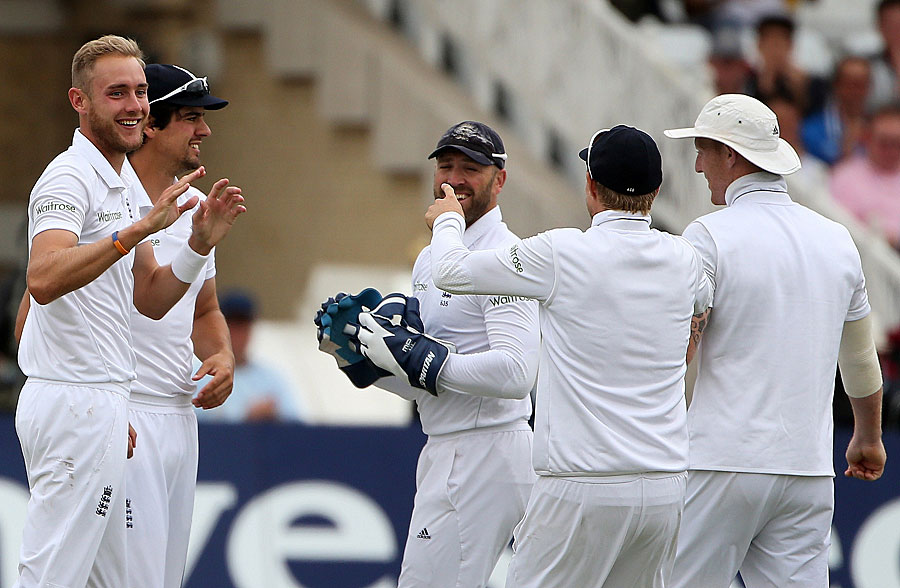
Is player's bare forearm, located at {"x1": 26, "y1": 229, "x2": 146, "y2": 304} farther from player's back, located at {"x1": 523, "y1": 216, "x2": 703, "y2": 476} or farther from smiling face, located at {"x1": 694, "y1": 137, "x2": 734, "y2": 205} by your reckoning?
smiling face, located at {"x1": 694, "y1": 137, "x2": 734, "y2": 205}

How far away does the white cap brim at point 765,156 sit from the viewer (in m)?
5.30

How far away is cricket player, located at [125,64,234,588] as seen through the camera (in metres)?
5.30

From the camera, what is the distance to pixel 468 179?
18.4 feet

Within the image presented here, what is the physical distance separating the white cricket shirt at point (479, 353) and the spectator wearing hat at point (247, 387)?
3.16m

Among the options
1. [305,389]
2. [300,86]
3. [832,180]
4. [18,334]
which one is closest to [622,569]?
[18,334]

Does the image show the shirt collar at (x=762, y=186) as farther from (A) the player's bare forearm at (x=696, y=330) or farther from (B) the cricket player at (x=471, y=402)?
(B) the cricket player at (x=471, y=402)

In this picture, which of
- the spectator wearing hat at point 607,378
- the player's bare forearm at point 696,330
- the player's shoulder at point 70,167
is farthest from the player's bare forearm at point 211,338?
the player's bare forearm at point 696,330

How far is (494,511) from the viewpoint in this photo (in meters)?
5.44

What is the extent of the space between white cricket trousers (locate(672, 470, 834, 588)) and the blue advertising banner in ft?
9.04

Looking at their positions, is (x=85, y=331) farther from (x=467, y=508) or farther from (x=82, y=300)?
(x=467, y=508)

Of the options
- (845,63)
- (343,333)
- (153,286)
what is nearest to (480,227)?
(343,333)

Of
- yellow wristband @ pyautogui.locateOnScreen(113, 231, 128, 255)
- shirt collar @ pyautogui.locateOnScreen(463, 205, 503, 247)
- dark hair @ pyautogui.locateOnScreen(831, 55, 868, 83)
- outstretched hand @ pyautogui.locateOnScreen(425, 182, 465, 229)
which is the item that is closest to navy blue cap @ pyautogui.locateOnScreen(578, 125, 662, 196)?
outstretched hand @ pyautogui.locateOnScreen(425, 182, 465, 229)

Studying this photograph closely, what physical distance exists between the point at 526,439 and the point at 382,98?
241 inches

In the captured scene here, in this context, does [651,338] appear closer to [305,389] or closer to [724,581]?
[724,581]
